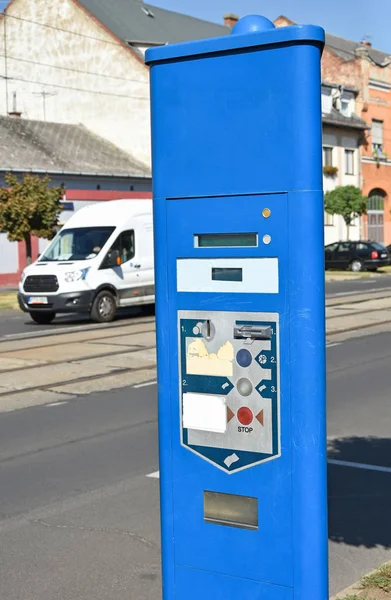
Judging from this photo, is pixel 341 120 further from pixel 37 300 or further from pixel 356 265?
pixel 37 300

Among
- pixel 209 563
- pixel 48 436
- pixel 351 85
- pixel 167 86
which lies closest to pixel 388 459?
pixel 48 436

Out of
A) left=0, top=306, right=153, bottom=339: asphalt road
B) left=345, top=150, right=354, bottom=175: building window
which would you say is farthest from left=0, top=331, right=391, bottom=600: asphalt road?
left=345, top=150, right=354, bottom=175: building window

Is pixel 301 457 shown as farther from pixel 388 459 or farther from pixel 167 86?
pixel 388 459

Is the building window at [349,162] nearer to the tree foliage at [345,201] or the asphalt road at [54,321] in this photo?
the tree foliage at [345,201]

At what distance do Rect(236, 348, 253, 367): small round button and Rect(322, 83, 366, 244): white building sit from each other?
4765cm

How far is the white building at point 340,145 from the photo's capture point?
52.1 meters

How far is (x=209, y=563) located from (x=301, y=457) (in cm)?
56

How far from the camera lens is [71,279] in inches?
806

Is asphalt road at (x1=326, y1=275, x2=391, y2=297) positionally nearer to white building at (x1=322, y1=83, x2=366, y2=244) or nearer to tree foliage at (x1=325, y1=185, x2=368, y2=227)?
tree foliage at (x1=325, y1=185, x2=368, y2=227)

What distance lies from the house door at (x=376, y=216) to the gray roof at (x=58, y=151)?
17977 millimetres

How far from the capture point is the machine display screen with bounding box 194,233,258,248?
3432 mm

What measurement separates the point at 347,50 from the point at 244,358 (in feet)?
203

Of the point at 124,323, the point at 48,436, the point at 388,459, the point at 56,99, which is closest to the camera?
the point at 388,459

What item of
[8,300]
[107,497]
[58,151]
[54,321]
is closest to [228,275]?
[107,497]
